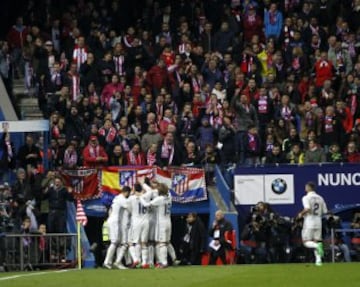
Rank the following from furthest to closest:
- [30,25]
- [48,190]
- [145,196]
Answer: [30,25], [48,190], [145,196]

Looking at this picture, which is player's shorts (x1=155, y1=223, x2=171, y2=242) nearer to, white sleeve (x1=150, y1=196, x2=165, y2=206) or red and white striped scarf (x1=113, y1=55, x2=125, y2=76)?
white sleeve (x1=150, y1=196, x2=165, y2=206)

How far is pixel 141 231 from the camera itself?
31.6m

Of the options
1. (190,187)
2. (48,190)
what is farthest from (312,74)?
(48,190)

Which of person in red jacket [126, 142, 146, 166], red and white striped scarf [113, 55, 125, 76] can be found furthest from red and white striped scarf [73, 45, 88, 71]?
person in red jacket [126, 142, 146, 166]

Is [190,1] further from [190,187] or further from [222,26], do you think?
[190,187]

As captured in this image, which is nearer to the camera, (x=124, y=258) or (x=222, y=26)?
(x=124, y=258)

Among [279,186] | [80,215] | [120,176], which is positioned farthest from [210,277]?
[120,176]

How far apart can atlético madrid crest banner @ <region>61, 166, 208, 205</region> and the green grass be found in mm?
5256

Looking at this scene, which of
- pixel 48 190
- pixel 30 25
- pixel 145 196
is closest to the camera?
pixel 145 196

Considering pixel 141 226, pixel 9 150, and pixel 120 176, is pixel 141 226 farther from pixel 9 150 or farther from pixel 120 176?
pixel 9 150

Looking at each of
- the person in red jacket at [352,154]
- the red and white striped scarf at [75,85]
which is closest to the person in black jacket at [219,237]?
the person in red jacket at [352,154]

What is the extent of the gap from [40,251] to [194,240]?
11.8ft

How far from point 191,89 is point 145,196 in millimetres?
6570

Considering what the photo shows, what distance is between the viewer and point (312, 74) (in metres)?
37.5
